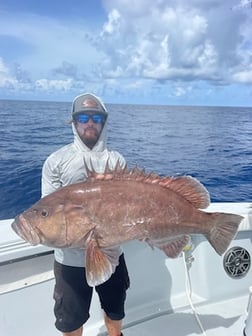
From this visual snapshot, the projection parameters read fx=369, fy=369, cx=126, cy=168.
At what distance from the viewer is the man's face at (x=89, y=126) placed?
218 cm

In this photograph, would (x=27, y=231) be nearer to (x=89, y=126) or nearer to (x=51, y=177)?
(x=51, y=177)

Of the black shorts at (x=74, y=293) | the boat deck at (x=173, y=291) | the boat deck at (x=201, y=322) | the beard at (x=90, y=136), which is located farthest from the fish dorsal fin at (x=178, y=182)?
Result: the boat deck at (x=201, y=322)

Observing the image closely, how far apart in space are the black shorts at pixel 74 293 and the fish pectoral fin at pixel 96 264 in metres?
0.44

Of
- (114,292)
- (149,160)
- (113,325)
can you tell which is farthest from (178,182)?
(149,160)

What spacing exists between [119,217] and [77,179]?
1.78 feet

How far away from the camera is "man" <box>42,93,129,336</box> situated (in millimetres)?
2148

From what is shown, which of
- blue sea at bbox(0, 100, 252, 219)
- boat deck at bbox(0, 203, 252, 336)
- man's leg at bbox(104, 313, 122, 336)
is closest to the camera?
man's leg at bbox(104, 313, 122, 336)

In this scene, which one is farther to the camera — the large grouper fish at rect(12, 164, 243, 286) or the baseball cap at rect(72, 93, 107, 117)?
the baseball cap at rect(72, 93, 107, 117)

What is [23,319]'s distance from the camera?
96.6 inches

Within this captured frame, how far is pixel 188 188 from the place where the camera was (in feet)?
6.03

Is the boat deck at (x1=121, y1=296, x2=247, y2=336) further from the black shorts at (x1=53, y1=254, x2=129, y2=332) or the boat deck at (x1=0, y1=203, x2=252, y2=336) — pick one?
the black shorts at (x1=53, y1=254, x2=129, y2=332)

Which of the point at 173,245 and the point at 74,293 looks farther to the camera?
the point at 74,293

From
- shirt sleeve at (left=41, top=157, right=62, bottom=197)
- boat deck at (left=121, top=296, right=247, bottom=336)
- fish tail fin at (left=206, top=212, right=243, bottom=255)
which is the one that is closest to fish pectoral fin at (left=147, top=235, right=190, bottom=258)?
fish tail fin at (left=206, top=212, right=243, bottom=255)

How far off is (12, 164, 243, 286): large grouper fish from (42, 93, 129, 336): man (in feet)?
1.26
